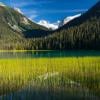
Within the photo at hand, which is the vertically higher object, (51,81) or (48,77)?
(48,77)

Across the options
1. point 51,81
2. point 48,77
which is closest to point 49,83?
point 51,81

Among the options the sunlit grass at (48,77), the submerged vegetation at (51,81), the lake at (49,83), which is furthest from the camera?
the sunlit grass at (48,77)

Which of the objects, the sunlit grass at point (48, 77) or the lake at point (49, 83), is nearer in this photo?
the lake at point (49, 83)

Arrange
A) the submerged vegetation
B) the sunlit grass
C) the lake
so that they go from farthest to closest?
the sunlit grass, the submerged vegetation, the lake

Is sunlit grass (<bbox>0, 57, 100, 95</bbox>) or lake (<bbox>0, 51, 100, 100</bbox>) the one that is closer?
lake (<bbox>0, 51, 100, 100</bbox>)

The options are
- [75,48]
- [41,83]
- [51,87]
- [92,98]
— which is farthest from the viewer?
[75,48]

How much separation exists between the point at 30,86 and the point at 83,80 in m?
4.78

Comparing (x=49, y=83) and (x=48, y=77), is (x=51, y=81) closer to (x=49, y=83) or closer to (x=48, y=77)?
(x=49, y=83)

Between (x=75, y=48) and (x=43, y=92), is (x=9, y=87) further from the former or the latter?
(x=75, y=48)

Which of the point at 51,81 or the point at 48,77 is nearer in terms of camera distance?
the point at 51,81

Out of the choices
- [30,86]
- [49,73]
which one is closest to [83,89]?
[30,86]

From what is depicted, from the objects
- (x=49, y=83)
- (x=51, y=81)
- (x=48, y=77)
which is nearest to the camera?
(x=49, y=83)

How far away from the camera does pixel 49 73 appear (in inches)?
1379

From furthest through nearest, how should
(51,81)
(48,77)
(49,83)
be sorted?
(48,77) < (51,81) < (49,83)
